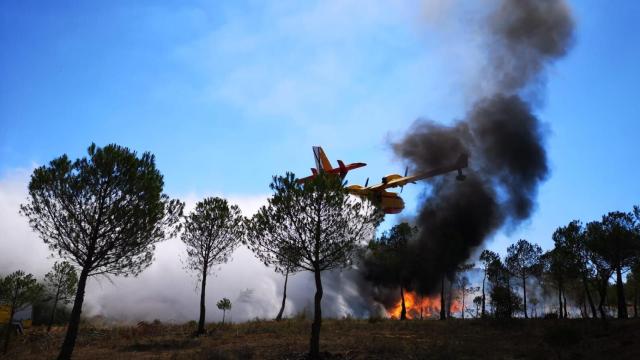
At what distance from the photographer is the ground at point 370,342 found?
101ft

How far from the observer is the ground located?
3091cm

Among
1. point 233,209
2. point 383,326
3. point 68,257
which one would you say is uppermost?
point 233,209

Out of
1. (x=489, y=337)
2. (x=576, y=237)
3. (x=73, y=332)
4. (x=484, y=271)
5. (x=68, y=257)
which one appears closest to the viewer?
(x=73, y=332)

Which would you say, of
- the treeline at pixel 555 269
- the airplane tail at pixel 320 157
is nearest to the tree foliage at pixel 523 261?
the treeline at pixel 555 269

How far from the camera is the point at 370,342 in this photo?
3700cm

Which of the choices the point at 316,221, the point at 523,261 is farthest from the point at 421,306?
the point at 316,221

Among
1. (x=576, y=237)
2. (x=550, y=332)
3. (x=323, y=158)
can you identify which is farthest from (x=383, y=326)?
(x=323, y=158)

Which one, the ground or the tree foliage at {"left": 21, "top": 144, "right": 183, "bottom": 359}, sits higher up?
the tree foliage at {"left": 21, "top": 144, "right": 183, "bottom": 359}

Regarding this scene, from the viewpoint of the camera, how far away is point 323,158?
279 ft

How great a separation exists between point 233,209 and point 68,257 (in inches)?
841

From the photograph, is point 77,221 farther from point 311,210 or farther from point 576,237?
point 576,237

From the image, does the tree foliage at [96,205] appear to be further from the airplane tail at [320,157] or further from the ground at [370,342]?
the airplane tail at [320,157]

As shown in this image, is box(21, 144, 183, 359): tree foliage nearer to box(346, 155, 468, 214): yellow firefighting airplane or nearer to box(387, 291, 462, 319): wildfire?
box(346, 155, 468, 214): yellow firefighting airplane

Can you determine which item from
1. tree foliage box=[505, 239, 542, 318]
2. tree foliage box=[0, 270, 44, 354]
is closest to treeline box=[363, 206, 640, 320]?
tree foliage box=[505, 239, 542, 318]
